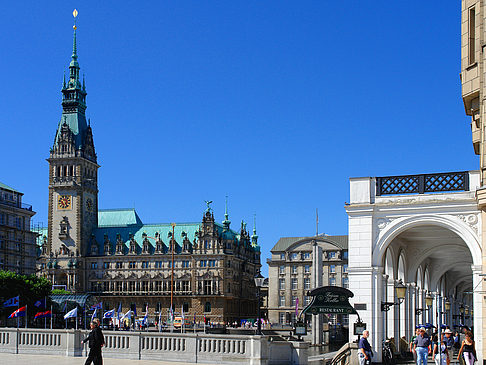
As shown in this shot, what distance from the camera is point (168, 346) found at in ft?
80.3

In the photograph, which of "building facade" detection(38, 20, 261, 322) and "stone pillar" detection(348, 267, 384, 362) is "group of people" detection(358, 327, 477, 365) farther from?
"building facade" detection(38, 20, 261, 322)

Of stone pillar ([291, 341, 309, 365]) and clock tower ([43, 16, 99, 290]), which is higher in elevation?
clock tower ([43, 16, 99, 290])

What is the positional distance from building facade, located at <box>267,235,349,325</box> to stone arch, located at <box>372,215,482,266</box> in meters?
89.5

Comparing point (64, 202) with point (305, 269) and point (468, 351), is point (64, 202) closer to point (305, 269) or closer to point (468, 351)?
point (305, 269)

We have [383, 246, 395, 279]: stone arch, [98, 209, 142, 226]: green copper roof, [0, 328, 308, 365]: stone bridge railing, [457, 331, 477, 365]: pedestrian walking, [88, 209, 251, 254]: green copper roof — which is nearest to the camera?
[457, 331, 477, 365]: pedestrian walking

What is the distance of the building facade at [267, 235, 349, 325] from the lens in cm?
11662

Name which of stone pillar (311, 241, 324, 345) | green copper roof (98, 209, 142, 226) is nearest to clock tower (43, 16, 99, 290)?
green copper roof (98, 209, 142, 226)

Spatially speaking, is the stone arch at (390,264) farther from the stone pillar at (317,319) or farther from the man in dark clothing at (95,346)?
the stone pillar at (317,319)

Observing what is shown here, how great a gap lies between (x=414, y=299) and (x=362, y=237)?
1141 cm

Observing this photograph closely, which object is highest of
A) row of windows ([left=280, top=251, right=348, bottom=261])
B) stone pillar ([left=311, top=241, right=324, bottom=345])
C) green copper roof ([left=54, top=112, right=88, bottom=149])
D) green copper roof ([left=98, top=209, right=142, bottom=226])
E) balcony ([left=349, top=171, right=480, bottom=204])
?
green copper roof ([left=54, top=112, right=88, bottom=149])

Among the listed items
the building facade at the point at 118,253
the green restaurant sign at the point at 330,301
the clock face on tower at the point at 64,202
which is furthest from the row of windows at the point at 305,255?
the green restaurant sign at the point at 330,301

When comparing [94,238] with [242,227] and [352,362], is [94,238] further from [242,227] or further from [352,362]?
[352,362]

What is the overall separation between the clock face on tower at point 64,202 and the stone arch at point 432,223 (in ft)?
334

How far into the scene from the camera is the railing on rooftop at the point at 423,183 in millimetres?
25750
